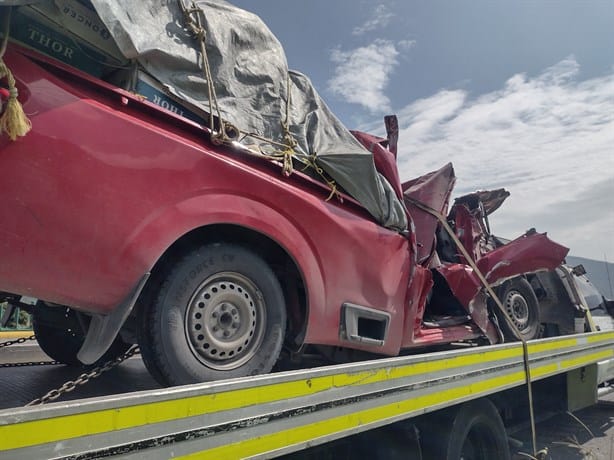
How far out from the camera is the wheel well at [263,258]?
96.7 inches

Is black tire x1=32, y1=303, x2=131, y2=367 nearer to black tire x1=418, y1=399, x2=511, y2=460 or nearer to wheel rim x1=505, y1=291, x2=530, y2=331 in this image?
black tire x1=418, y1=399, x2=511, y2=460

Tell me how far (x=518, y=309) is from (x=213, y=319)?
13.3ft

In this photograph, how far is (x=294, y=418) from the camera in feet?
7.57

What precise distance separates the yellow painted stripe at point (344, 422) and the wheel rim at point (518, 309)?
965mm

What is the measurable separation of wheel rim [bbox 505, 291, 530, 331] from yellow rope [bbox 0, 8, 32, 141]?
4.74 metres

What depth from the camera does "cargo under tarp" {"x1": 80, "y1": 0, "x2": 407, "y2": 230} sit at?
92.0 inches

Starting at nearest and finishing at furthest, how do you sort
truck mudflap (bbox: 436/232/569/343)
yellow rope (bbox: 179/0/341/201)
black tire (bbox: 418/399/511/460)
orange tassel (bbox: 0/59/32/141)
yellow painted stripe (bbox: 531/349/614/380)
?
orange tassel (bbox: 0/59/32/141) → yellow rope (bbox: 179/0/341/201) → black tire (bbox: 418/399/511/460) → truck mudflap (bbox: 436/232/569/343) → yellow painted stripe (bbox: 531/349/614/380)

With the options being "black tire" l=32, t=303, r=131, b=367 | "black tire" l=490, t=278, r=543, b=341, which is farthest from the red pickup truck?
"black tire" l=490, t=278, r=543, b=341

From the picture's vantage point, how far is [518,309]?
5.38m

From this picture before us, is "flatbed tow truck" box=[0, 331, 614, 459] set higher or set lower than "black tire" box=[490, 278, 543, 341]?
lower

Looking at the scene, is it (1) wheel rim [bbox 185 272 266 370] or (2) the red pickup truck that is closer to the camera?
(2) the red pickup truck

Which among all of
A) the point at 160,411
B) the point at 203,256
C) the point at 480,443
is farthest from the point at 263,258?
the point at 480,443

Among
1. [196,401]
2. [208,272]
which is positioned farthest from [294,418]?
[208,272]

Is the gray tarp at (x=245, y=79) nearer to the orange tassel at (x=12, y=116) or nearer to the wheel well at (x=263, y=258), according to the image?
the orange tassel at (x=12, y=116)
